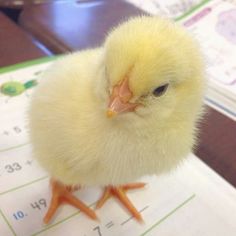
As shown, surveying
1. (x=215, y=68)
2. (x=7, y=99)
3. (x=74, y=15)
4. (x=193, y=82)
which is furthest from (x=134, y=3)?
(x=193, y=82)

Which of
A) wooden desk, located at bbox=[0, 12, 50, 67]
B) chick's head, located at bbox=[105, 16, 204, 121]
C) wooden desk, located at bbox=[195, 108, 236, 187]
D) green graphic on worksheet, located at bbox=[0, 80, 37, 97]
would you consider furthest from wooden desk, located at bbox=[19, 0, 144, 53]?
chick's head, located at bbox=[105, 16, 204, 121]

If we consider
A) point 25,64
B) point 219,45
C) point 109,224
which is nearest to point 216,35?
point 219,45

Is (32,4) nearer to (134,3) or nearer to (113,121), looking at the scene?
(134,3)

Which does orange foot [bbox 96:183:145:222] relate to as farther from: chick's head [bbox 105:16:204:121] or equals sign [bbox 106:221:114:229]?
chick's head [bbox 105:16:204:121]

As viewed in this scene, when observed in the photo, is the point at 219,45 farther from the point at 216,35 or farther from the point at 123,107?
the point at 123,107

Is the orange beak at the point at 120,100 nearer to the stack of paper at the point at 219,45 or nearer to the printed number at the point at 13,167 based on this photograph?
the printed number at the point at 13,167

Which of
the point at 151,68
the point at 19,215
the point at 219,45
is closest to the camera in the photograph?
the point at 151,68
